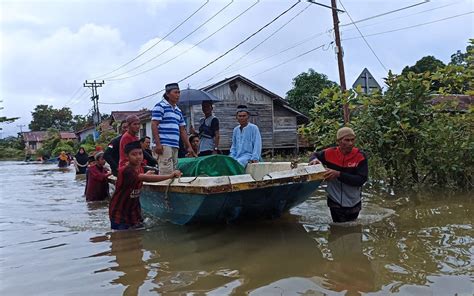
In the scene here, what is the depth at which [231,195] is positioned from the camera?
4762mm

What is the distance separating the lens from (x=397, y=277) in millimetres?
3557

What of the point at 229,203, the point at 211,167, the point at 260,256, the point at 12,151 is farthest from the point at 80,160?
the point at 12,151

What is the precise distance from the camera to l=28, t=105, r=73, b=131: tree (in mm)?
72500

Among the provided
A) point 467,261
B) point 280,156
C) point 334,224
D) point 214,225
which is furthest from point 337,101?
point 280,156

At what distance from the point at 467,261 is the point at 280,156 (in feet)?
68.9

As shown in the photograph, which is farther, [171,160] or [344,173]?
[171,160]

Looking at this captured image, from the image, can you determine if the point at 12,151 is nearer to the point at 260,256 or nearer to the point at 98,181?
the point at 98,181

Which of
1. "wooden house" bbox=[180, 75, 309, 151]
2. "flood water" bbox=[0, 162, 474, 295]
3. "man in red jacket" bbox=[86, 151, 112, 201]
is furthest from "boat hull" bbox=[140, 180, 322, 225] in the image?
"wooden house" bbox=[180, 75, 309, 151]

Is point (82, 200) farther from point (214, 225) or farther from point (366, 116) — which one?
point (366, 116)

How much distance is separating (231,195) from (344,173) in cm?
136

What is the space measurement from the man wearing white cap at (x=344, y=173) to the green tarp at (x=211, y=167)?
3.42 ft

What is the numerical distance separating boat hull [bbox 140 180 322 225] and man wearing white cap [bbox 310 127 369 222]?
241mm

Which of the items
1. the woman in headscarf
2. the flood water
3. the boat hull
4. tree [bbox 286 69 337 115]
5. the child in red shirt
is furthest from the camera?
tree [bbox 286 69 337 115]

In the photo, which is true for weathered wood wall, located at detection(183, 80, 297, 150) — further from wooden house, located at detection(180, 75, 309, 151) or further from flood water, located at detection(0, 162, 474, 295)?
flood water, located at detection(0, 162, 474, 295)
